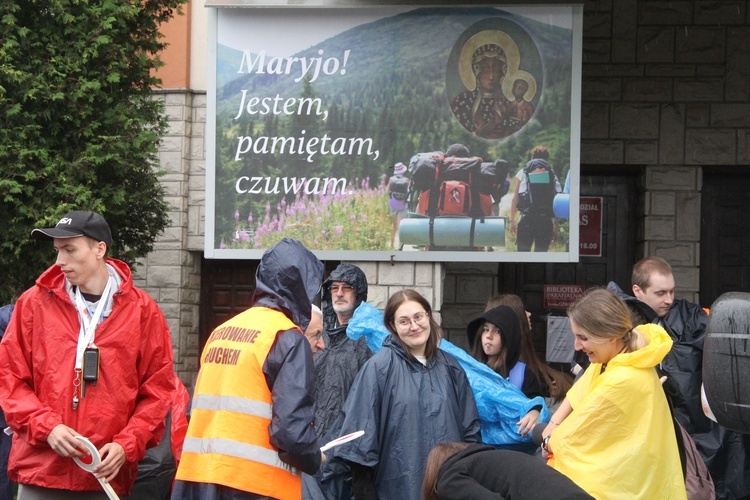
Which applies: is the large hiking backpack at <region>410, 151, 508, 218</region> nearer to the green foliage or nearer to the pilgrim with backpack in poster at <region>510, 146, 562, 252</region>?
the pilgrim with backpack in poster at <region>510, 146, 562, 252</region>

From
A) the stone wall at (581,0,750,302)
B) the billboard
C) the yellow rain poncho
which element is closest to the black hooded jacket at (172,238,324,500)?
the yellow rain poncho

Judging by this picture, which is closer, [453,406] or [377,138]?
[453,406]

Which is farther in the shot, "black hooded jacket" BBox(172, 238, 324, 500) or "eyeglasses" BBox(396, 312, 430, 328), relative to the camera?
"eyeglasses" BBox(396, 312, 430, 328)

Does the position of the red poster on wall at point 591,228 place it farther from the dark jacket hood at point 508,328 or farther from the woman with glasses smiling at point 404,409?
the woman with glasses smiling at point 404,409

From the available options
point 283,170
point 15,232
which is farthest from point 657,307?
point 15,232

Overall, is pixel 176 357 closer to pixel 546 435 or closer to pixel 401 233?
pixel 401 233

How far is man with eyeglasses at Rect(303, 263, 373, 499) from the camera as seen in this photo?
249 inches

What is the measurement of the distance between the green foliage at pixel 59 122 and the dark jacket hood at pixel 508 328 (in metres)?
3.32

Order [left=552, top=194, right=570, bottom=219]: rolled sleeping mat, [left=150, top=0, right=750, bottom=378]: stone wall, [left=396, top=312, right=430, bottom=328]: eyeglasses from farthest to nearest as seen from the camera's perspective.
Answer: [left=150, top=0, right=750, bottom=378]: stone wall, [left=552, top=194, right=570, bottom=219]: rolled sleeping mat, [left=396, top=312, right=430, bottom=328]: eyeglasses

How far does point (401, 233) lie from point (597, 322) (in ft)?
10.9

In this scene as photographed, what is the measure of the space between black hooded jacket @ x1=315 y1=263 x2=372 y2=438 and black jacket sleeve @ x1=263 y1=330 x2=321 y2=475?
183cm

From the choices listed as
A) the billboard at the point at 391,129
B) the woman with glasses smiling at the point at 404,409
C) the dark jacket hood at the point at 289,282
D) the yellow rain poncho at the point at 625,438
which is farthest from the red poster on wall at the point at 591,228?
the dark jacket hood at the point at 289,282

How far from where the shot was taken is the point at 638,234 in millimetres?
9938

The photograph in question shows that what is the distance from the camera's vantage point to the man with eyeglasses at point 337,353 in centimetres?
633
